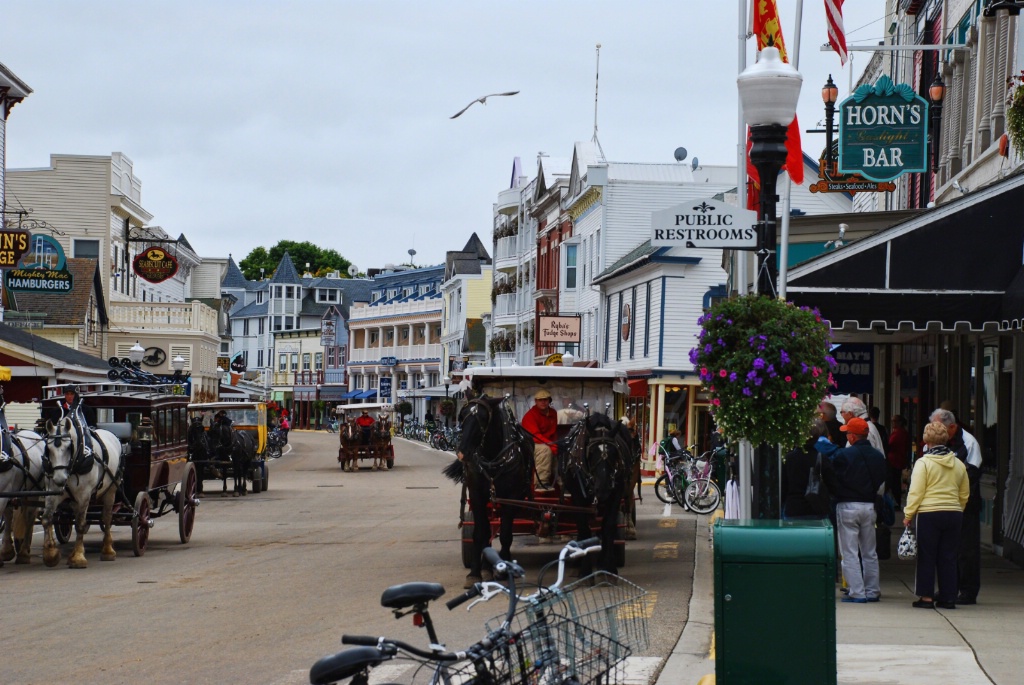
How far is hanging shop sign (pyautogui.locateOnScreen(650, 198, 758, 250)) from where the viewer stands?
9.59m

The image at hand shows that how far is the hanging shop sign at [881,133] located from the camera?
67.1ft

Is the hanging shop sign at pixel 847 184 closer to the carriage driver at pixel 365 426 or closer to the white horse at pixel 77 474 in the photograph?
the white horse at pixel 77 474

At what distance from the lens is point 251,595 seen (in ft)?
46.5

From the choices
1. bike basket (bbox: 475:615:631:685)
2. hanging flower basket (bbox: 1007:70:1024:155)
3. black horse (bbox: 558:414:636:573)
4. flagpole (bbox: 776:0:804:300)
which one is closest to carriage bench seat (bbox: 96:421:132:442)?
black horse (bbox: 558:414:636:573)

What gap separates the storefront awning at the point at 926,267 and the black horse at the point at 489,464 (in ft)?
10.9

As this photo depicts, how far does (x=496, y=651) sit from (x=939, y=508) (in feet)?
25.8

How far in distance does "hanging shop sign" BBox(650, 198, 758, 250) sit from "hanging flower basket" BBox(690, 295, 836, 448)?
1.64 ft

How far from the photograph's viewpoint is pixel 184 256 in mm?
67688

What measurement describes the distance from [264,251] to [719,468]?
118 metres

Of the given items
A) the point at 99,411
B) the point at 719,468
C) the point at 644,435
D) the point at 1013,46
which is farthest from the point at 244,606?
the point at 644,435

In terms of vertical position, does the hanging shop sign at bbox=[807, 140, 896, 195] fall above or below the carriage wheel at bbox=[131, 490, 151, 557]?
above

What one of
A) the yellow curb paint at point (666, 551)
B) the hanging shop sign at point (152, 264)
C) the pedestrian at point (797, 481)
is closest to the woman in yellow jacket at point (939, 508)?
the pedestrian at point (797, 481)

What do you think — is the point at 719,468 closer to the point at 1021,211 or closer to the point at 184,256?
the point at 1021,211

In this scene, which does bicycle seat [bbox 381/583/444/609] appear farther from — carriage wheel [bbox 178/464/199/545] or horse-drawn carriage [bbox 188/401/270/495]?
horse-drawn carriage [bbox 188/401/270/495]
